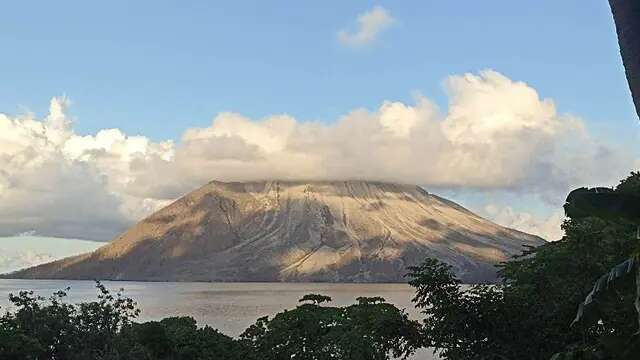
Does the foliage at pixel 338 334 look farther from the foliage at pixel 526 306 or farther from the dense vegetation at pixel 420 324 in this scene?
the foliage at pixel 526 306

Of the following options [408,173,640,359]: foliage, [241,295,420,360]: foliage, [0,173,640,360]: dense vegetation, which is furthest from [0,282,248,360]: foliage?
[408,173,640,359]: foliage

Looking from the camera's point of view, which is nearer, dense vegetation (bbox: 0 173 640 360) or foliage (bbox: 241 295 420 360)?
dense vegetation (bbox: 0 173 640 360)

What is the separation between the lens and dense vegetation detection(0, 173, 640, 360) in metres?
17.0

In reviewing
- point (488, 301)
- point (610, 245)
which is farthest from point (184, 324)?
point (610, 245)

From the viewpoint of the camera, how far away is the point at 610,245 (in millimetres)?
18828

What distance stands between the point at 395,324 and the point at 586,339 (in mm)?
5611

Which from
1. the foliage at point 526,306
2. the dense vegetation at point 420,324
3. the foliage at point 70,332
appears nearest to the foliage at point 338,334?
the dense vegetation at point 420,324

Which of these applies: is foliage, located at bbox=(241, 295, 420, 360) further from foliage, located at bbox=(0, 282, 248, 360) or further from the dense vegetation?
foliage, located at bbox=(0, 282, 248, 360)

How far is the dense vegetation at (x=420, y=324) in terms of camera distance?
1700 centimetres

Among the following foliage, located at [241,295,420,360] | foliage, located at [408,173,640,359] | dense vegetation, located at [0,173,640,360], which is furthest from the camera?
foliage, located at [241,295,420,360]

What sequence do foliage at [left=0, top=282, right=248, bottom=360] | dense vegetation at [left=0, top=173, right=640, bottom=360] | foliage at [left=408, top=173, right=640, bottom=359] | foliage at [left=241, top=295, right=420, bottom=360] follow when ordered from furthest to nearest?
foliage at [left=241, top=295, right=420, bottom=360]
foliage at [left=0, top=282, right=248, bottom=360]
dense vegetation at [left=0, top=173, right=640, bottom=360]
foliage at [left=408, top=173, right=640, bottom=359]

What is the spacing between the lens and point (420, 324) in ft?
70.6

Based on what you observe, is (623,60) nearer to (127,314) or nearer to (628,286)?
(628,286)

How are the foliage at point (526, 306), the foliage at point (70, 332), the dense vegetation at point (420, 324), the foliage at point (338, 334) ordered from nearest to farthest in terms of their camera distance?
1. the foliage at point (526, 306)
2. the dense vegetation at point (420, 324)
3. the foliage at point (70, 332)
4. the foliage at point (338, 334)
